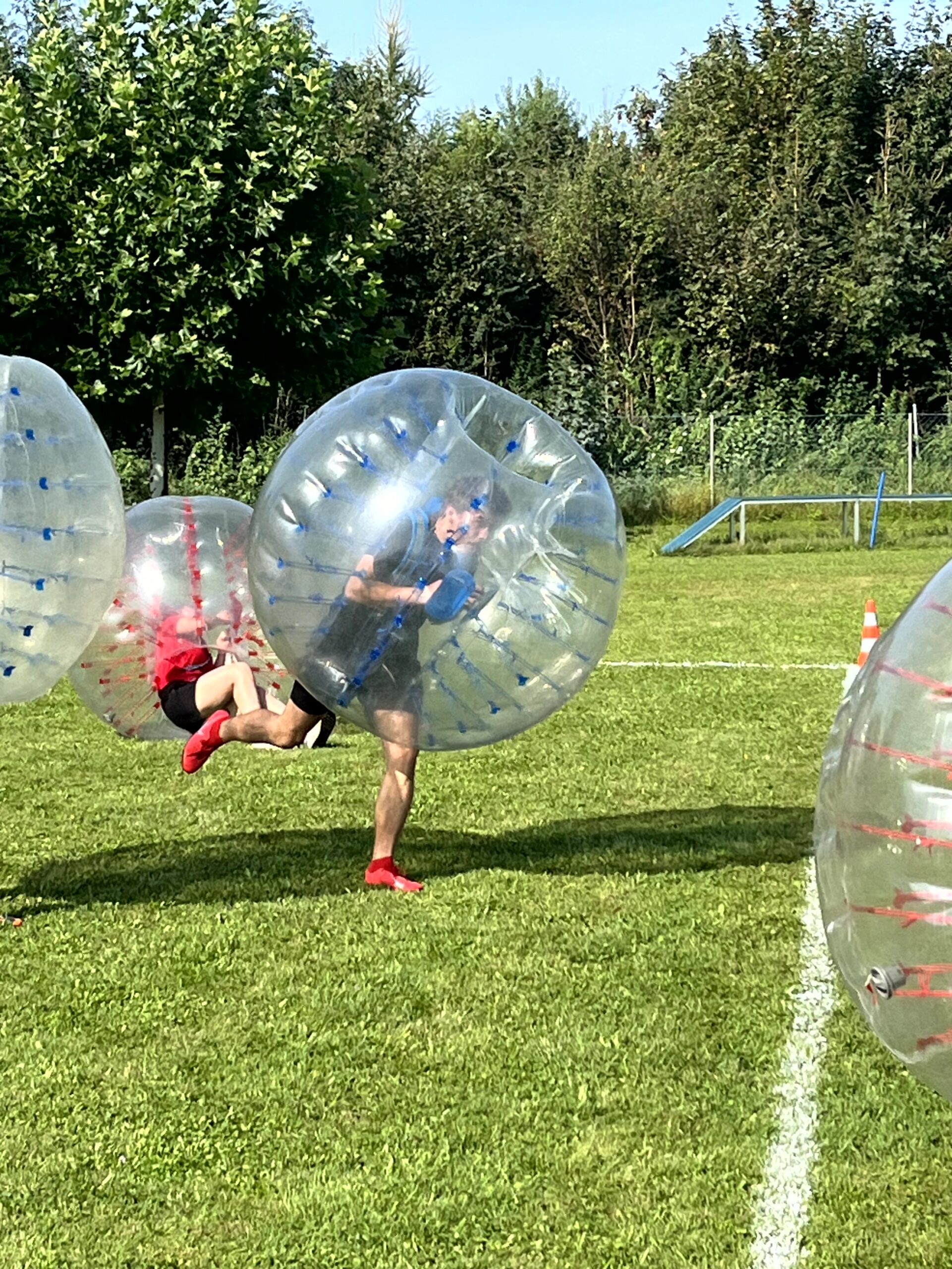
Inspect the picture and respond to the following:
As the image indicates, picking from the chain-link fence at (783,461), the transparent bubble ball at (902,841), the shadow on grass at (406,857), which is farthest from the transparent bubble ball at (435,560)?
the chain-link fence at (783,461)

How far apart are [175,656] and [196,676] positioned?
0.36 ft

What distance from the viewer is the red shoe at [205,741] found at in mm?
6465

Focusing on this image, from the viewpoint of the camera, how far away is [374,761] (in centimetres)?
951

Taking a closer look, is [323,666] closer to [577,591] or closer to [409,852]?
[577,591]

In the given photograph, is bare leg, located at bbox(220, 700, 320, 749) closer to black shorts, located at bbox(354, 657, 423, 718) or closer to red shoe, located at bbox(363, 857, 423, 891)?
red shoe, located at bbox(363, 857, 423, 891)

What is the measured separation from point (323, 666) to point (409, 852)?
2248 mm

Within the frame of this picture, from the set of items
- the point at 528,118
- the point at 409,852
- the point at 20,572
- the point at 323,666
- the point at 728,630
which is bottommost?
the point at 728,630

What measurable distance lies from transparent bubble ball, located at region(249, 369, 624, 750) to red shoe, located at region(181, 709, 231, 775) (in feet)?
3.83

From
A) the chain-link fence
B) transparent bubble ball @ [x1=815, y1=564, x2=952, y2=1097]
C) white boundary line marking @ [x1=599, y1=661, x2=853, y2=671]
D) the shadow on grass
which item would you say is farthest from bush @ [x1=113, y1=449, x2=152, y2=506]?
transparent bubble ball @ [x1=815, y1=564, x2=952, y2=1097]

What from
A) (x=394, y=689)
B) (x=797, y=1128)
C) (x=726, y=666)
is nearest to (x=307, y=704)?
(x=394, y=689)

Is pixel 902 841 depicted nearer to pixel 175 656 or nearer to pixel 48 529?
pixel 48 529

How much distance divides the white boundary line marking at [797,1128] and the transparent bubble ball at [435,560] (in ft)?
3.91

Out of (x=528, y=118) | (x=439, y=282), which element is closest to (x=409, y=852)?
(x=439, y=282)

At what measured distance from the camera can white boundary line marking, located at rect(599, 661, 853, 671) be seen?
12789mm
